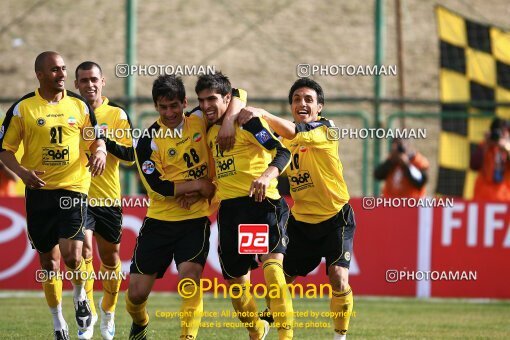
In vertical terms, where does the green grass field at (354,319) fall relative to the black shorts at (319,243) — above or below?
below

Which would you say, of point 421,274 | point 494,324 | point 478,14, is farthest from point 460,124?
point 478,14

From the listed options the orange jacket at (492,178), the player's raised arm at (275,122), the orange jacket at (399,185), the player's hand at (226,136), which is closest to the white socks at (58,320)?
the player's hand at (226,136)

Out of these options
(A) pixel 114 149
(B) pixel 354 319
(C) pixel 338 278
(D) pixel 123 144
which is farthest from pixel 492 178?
(A) pixel 114 149

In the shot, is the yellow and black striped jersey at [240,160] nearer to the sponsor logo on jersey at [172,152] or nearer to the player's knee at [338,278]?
the sponsor logo on jersey at [172,152]

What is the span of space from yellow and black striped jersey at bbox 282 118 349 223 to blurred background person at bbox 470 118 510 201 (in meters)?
6.49

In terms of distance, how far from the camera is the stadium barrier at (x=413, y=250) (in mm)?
13805

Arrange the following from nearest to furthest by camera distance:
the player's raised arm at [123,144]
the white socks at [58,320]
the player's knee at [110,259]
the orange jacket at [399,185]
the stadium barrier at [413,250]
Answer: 1. the white socks at [58,320]
2. the player's raised arm at [123,144]
3. the player's knee at [110,259]
4. the stadium barrier at [413,250]
5. the orange jacket at [399,185]

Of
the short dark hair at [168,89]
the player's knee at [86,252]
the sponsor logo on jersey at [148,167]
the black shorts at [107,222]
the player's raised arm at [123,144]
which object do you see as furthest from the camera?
the black shorts at [107,222]

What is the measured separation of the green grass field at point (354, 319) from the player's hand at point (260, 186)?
231 centimetres

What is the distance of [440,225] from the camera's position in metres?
13.9

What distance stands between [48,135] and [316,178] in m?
2.27

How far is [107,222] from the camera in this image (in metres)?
9.77

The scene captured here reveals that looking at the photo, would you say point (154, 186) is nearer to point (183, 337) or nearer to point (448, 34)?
point (183, 337)

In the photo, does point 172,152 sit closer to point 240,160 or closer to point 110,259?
point 240,160
